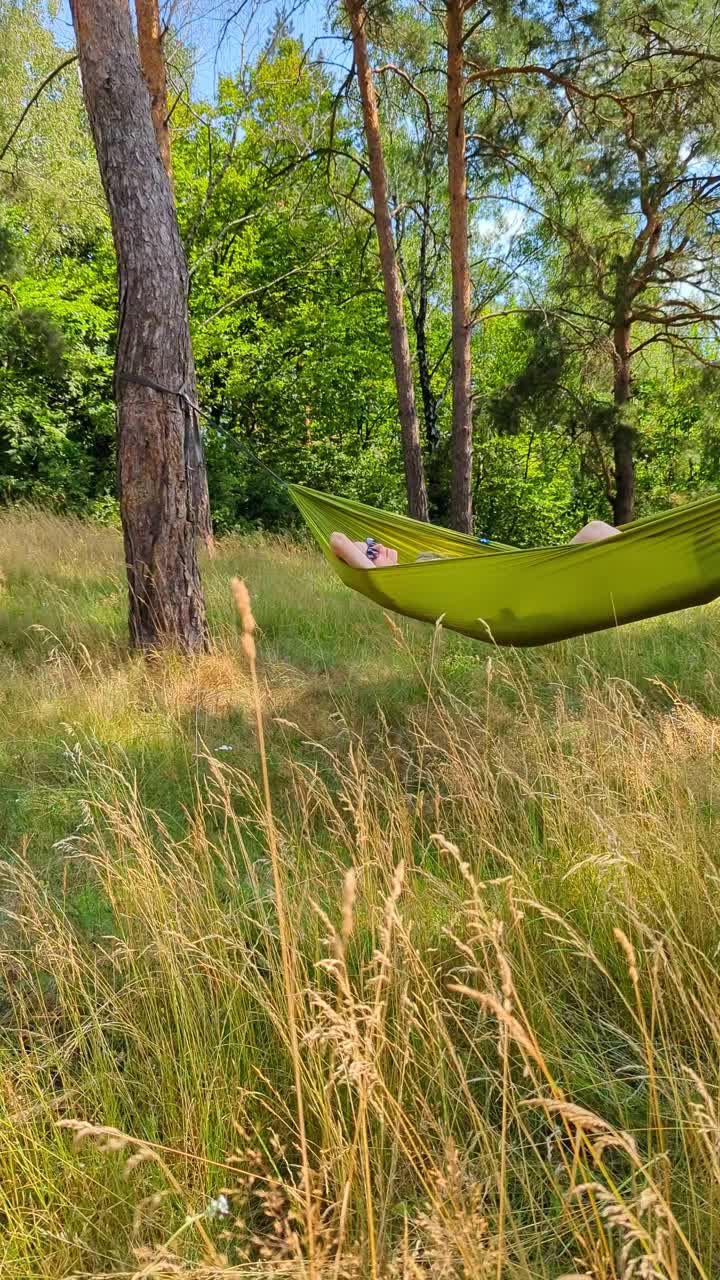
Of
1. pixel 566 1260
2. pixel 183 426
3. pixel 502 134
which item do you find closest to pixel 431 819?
pixel 566 1260

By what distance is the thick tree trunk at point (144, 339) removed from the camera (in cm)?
295

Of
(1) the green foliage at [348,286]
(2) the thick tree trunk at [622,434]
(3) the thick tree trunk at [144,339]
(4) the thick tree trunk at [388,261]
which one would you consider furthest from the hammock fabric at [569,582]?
(2) the thick tree trunk at [622,434]

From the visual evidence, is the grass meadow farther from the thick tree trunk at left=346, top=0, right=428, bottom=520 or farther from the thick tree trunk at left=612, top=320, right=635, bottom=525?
the thick tree trunk at left=612, top=320, right=635, bottom=525

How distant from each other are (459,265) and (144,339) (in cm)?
482

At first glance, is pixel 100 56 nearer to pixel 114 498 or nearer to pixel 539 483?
pixel 114 498

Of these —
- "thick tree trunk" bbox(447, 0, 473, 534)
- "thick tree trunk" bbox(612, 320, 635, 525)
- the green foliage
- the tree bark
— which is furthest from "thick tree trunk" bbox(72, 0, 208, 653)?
"thick tree trunk" bbox(612, 320, 635, 525)

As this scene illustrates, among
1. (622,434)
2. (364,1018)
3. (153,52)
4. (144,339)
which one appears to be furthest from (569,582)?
(622,434)

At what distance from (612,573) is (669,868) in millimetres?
1169

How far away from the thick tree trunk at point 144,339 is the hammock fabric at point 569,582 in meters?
0.95

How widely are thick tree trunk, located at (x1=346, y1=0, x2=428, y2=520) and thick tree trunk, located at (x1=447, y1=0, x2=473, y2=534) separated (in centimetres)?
51

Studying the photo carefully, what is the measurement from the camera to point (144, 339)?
10.3 feet

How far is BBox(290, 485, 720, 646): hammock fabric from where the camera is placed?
2.30 m

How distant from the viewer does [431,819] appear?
7.14 ft

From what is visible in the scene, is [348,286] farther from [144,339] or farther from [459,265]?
[144,339]
